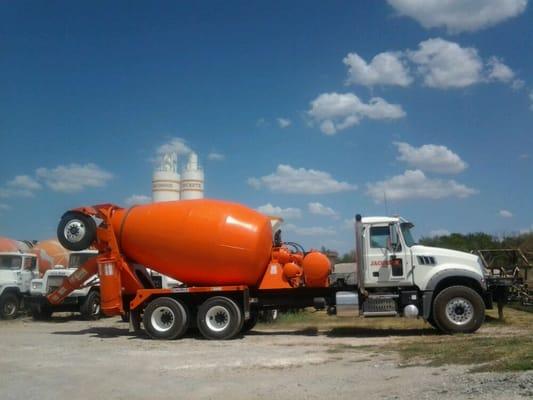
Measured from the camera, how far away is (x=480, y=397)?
755cm

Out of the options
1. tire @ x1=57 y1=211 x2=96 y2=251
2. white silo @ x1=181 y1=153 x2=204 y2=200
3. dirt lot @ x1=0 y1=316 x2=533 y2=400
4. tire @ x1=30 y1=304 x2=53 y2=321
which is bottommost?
dirt lot @ x1=0 y1=316 x2=533 y2=400

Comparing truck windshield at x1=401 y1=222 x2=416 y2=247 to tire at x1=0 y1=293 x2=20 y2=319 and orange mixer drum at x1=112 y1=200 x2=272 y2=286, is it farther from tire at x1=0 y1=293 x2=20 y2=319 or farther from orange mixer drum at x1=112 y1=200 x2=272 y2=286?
tire at x1=0 y1=293 x2=20 y2=319

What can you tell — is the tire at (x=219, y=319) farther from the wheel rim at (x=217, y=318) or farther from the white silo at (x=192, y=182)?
the white silo at (x=192, y=182)

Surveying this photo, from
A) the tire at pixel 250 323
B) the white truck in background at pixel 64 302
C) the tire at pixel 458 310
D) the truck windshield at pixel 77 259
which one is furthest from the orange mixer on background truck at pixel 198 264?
the truck windshield at pixel 77 259

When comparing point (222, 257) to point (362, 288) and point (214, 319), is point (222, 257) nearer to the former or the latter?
point (214, 319)

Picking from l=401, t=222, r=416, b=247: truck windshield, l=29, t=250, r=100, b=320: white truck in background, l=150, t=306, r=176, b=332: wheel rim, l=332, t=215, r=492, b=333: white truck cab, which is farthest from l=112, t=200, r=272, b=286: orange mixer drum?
l=29, t=250, r=100, b=320: white truck in background

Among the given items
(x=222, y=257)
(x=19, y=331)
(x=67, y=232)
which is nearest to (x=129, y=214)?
(x=67, y=232)

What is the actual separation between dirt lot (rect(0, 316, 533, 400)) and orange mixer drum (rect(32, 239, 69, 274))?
33.7 feet

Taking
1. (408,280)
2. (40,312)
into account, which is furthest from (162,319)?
(40,312)

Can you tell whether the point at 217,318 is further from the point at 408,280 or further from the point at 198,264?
the point at 408,280

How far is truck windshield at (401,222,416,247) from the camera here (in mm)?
15664

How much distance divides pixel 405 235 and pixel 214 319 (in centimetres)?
535

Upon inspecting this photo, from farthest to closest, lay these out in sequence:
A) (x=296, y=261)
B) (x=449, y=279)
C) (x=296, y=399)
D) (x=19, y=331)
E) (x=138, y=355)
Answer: (x=19, y=331), (x=296, y=261), (x=449, y=279), (x=138, y=355), (x=296, y=399)

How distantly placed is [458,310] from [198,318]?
6.51 metres
